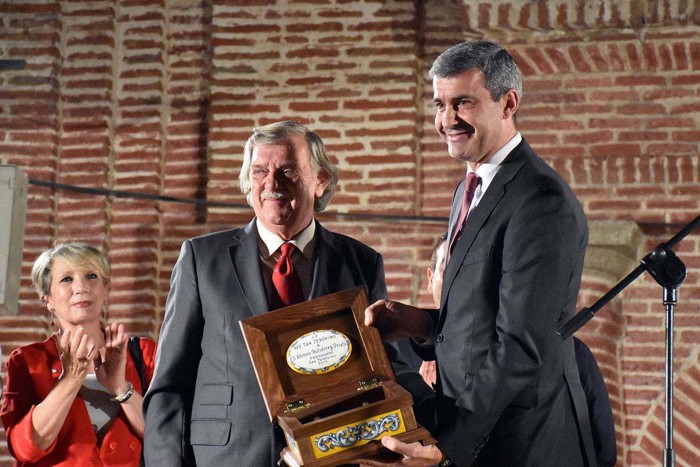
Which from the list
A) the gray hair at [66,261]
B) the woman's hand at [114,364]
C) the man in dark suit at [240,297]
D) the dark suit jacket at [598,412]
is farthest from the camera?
the gray hair at [66,261]

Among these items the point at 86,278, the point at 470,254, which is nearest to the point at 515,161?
the point at 470,254

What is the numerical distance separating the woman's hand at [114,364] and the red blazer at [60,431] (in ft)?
0.25

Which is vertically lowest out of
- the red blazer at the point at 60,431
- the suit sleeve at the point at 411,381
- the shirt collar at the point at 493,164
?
the red blazer at the point at 60,431

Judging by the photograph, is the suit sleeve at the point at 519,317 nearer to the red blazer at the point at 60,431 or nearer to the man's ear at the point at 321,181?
the man's ear at the point at 321,181

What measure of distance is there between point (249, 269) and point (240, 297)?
10cm

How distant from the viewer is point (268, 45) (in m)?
6.86

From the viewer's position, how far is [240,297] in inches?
133

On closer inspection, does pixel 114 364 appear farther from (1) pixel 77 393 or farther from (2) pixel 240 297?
(2) pixel 240 297

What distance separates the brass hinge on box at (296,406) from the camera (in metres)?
2.98

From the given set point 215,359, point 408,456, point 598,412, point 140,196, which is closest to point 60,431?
point 215,359

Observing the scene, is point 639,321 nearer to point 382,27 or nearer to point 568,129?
point 568,129

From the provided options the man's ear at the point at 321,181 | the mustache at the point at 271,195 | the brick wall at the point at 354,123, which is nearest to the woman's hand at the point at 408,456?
the mustache at the point at 271,195

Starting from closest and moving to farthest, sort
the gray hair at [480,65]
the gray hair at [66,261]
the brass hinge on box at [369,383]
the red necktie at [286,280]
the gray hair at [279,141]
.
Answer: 1. the brass hinge on box at [369,383]
2. the gray hair at [480,65]
3. the red necktie at [286,280]
4. the gray hair at [279,141]
5. the gray hair at [66,261]

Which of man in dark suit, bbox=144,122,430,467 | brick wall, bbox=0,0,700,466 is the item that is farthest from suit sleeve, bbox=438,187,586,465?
brick wall, bbox=0,0,700,466
